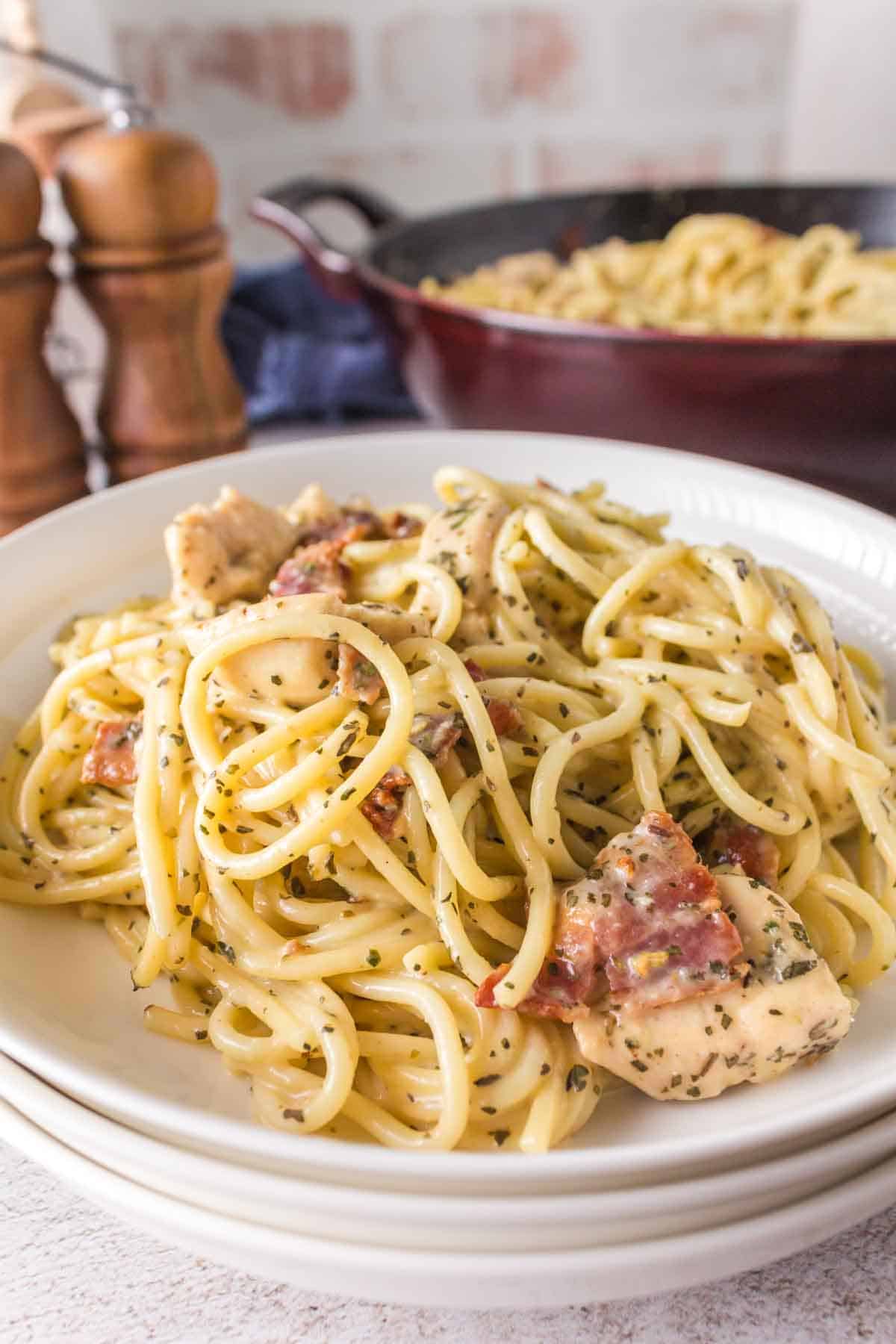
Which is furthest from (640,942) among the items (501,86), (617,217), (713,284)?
(501,86)

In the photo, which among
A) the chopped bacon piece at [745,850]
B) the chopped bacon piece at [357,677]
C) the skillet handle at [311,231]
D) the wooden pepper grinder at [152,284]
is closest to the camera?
the chopped bacon piece at [357,677]

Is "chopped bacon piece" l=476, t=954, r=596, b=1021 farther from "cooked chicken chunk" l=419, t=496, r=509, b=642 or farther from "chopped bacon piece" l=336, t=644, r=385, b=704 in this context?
"cooked chicken chunk" l=419, t=496, r=509, b=642

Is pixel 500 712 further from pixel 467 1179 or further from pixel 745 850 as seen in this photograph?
pixel 467 1179

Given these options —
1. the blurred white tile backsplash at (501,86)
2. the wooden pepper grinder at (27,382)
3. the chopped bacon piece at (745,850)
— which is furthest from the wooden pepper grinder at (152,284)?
the blurred white tile backsplash at (501,86)

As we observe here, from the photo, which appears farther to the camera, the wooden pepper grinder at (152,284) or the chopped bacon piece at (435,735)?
the wooden pepper grinder at (152,284)

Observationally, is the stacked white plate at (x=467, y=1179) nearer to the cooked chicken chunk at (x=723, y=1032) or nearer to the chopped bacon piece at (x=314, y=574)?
the cooked chicken chunk at (x=723, y=1032)

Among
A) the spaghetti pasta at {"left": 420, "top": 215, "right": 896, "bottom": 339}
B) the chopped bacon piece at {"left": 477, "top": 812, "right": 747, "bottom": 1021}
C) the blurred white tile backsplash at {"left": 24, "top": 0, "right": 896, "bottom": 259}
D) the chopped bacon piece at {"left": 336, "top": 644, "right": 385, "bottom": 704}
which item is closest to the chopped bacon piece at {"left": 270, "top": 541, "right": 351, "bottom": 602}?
the chopped bacon piece at {"left": 336, "top": 644, "right": 385, "bottom": 704}

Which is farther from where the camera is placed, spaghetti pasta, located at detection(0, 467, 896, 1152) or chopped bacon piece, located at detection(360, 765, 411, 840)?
chopped bacon piece, located at detection(360, 765, 411, 840)
